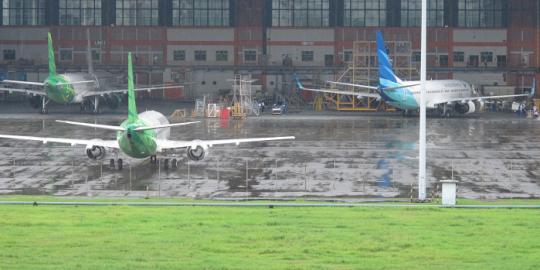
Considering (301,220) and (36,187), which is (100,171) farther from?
(301,220)

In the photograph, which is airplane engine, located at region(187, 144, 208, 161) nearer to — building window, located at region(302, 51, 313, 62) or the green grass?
the green grass

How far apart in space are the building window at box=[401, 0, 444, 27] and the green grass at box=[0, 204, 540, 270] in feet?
313

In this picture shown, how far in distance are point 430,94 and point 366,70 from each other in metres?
20.4

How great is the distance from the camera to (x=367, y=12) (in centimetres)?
13250

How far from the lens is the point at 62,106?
126 metres

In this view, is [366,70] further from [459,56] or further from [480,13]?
[480,13]

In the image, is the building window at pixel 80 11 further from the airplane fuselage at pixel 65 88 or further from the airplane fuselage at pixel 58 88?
the airplane fuselage at pixel 58 88

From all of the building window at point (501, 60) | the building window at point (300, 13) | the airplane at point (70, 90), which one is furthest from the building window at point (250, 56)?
the building window at point (501, 60)

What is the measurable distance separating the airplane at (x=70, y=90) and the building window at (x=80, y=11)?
38.9 feet

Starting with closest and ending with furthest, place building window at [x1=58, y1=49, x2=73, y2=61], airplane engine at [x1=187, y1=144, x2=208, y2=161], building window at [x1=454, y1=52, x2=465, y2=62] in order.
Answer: airplane engine at [x1=187, y1=144, x2=208, y2=161] → building window at [x1=454, y1=52, x2=465, y2=62] → building window at [x1=58, y1=49, x2=73, y2=61]

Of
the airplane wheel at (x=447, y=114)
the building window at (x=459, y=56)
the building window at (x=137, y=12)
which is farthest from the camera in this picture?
the building window at (x=459, y=56)

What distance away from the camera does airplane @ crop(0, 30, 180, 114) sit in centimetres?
10500

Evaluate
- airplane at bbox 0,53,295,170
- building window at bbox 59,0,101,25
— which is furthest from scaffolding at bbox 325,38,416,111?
airplane at bbox 0,53,295,170

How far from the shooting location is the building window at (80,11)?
133 meters
